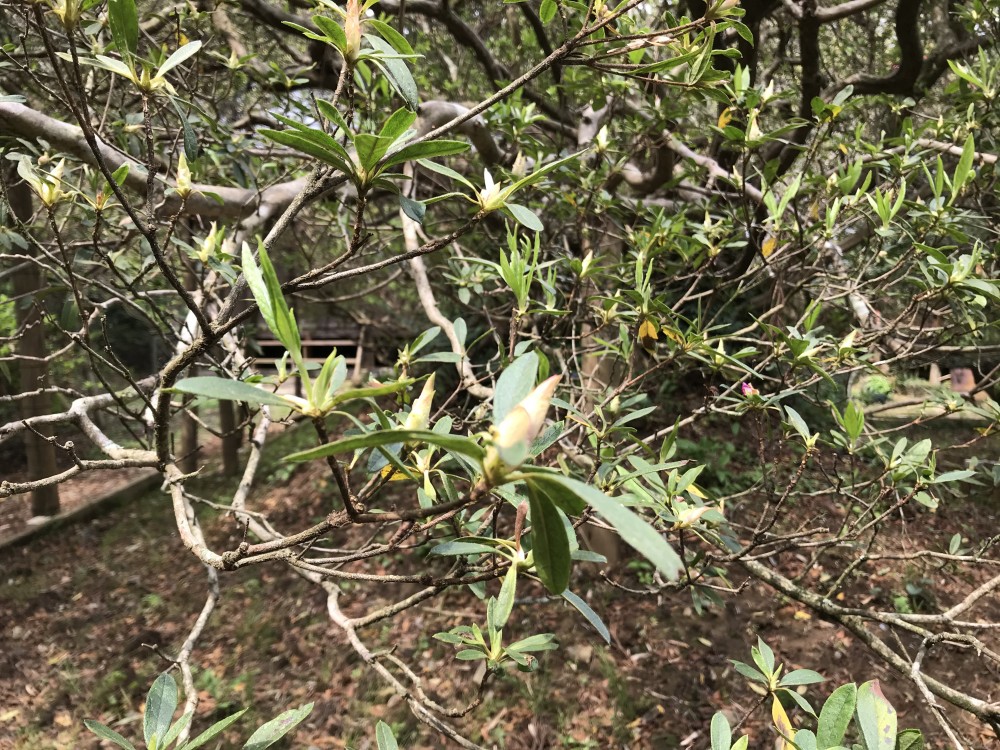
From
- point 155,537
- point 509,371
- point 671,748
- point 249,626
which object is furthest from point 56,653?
point 509,371

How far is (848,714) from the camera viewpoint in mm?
765

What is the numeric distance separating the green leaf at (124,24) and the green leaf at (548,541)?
0.85m

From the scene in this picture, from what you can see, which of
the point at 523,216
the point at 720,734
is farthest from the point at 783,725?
the point at 523,216

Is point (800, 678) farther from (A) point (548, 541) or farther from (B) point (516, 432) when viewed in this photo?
(B) point (516, 432)

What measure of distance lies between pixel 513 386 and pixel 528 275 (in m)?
0.58

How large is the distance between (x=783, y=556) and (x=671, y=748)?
156 cm

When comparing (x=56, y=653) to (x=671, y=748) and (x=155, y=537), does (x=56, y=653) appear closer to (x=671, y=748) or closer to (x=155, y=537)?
(x=155, y=537)

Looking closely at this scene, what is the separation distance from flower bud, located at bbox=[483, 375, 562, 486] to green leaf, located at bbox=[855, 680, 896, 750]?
630mm

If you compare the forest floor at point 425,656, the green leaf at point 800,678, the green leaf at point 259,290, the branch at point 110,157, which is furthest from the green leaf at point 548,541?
the forest floor at point 425,656

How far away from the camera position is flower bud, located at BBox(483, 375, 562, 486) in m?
0.43

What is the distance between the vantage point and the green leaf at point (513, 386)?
0.55m

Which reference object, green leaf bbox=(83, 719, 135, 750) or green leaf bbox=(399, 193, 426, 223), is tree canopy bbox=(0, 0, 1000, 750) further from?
green leaf bbox=(83, 719, 135, 750)

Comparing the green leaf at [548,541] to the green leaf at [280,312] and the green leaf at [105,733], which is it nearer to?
the green leaf at [280,312]

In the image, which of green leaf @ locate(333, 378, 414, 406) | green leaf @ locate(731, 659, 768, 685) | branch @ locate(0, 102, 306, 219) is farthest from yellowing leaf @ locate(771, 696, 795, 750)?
branch @ locate(0, 102, 306, 219)
